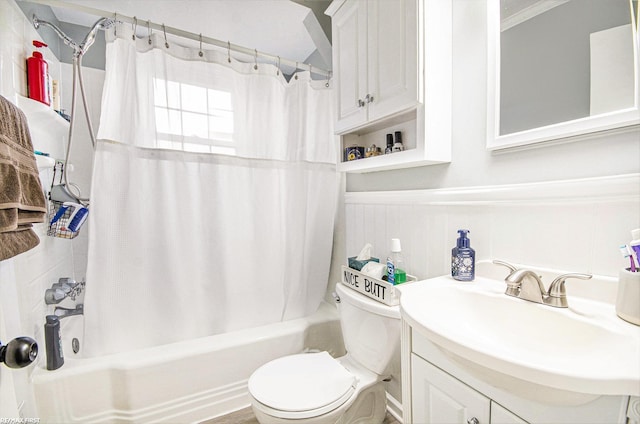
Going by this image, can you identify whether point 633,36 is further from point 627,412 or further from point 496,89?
point 627,412

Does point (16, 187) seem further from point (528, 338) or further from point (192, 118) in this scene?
point (528, 338)

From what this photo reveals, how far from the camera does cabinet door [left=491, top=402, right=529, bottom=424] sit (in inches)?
23.1

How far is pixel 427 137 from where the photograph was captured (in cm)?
108

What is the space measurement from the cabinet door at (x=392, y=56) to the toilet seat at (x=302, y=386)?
1.12 metres

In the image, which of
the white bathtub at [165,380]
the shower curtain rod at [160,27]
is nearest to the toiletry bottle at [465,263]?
the white bathtub at [165,380]

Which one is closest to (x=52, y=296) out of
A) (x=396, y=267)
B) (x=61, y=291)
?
(x=61, y=291)

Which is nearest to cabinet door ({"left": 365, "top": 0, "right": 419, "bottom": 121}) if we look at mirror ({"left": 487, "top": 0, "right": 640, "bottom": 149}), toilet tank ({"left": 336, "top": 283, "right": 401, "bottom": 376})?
mirror ({"left": 487, "top": 0, "right": 640, "bottom": 149})

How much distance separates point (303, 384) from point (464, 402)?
0.65 metres

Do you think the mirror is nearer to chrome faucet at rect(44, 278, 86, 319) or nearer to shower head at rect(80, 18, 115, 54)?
shower head at rect(80, 18, 115, 54)

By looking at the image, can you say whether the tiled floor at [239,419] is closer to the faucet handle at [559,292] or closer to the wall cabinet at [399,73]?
the faucet handle at [559,292]

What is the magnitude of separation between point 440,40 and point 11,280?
1.87 meters

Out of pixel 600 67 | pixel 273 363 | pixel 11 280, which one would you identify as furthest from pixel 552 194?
pixel 11 280

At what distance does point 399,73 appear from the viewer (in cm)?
112

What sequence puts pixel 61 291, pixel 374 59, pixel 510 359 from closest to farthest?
pixel 510 359
pixel 374 59
pixel 61 291
